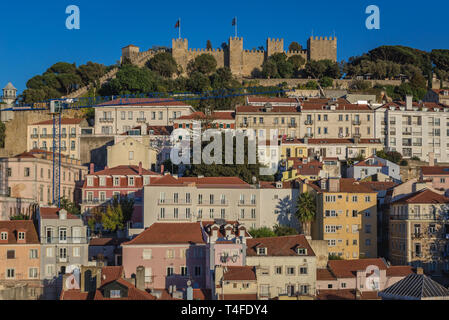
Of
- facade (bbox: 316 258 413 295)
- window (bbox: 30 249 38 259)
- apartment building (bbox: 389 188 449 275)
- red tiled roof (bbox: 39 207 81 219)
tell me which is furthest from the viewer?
apartment building (bbox: 389 188 449 275)

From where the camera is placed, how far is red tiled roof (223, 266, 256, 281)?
42.2m

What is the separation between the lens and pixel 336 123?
8325 cm

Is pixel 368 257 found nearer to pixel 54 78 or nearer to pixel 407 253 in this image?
pixel 407 253

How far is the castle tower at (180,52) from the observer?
4496 inches

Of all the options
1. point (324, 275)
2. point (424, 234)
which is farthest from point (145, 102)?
point (324, 275)

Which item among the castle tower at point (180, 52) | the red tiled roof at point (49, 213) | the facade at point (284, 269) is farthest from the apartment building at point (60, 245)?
the castle tower at point (180, 52)

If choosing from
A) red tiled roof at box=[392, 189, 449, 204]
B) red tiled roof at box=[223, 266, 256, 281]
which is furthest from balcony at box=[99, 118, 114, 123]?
red tiled roof at box=[223, 266, 256, 281]

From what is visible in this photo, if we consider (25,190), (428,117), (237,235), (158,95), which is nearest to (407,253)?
(237,235)

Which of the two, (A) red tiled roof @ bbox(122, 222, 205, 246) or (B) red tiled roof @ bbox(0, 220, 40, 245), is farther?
(A) red tiled roof @ bbox(122, 222, 205, 246)

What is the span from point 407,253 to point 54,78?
70.1m

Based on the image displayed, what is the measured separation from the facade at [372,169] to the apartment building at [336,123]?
11.4 meters

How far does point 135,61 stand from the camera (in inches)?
4535

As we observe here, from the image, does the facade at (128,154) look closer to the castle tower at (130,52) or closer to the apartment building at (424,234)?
the apartment building at (424,234)

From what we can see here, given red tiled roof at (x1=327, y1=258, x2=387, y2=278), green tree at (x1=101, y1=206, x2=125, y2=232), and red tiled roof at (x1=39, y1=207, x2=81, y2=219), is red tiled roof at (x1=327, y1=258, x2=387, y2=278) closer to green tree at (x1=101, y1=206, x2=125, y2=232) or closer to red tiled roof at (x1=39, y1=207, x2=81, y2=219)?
green tree at (x1=101, y1=206, x2=125, y2=232)
